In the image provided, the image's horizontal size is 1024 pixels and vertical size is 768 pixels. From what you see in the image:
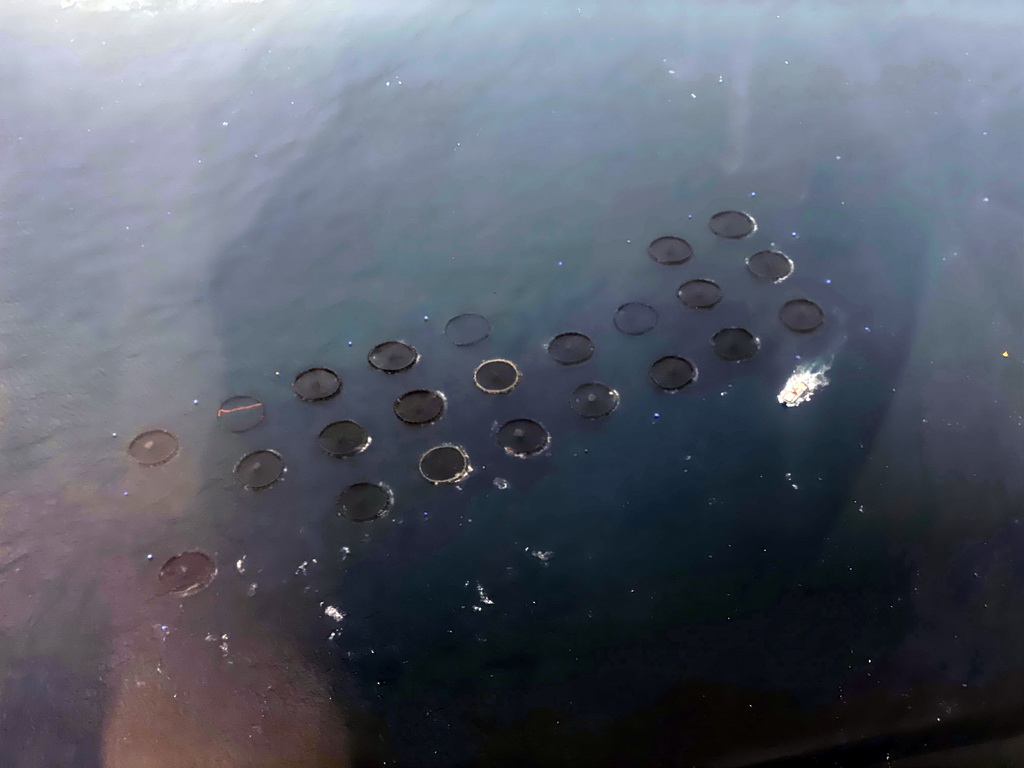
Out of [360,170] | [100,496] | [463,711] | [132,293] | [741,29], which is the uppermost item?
[741,29]

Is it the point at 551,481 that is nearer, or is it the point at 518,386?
the point at 551,481

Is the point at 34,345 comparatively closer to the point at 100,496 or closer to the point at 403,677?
the point at 100,496

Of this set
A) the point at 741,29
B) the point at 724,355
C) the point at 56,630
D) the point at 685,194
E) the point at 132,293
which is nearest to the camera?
the point at 56,630

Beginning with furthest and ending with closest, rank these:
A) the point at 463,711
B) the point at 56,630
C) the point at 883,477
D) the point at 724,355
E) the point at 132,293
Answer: the point at 132,293
the point at 724,355
the point at 883,477
the point at 56,630
the point at 463,711

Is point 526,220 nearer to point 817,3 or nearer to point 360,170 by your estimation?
point 360,170

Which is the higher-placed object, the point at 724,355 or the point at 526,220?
the point at 526,220

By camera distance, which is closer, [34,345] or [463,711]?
[463,711]

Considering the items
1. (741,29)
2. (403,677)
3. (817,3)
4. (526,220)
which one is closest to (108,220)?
(526,220)

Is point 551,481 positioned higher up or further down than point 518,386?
further down
